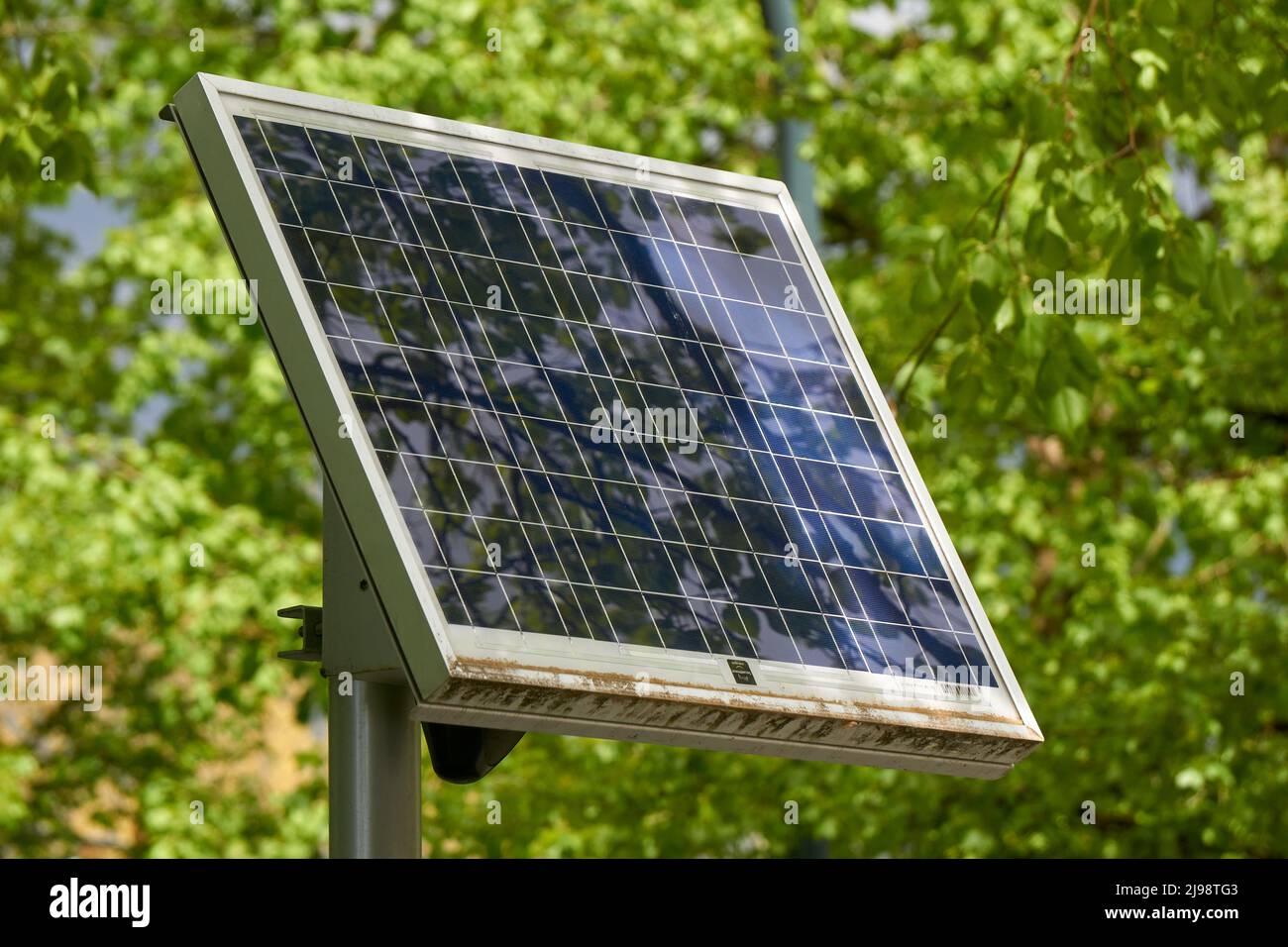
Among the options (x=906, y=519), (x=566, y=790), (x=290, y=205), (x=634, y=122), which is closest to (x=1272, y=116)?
(x=906, y=519)

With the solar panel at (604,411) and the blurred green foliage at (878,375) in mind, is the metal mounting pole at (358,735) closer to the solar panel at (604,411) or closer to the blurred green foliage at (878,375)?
the solar panel at (604,411)

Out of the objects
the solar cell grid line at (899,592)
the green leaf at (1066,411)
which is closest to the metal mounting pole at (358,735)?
the solar cell grid line at (899,592)

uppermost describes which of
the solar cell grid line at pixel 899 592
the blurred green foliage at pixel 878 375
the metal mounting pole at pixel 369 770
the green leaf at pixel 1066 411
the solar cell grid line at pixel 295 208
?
the blurred green foliage at pixel 878 375

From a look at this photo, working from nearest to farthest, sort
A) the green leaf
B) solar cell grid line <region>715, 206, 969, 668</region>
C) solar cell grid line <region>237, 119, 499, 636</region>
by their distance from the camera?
solar cell grid line <region>237, 119, 499, 636</region>
solar cell grid line <region>715, 206, 969, 668</region>
the green leaf

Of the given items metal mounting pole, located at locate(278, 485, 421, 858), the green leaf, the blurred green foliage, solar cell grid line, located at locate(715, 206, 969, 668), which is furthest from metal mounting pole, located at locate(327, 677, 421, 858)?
the blurred green foliage

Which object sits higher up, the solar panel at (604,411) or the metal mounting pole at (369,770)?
the solar panel at (604,411)

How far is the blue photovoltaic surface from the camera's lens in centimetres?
313

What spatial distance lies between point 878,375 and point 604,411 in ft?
21.6

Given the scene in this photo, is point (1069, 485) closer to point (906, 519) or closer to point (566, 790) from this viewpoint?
point (566, 790)

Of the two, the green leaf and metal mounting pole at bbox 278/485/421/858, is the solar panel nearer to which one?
metal mounting pole at bbox 278/485/421/858

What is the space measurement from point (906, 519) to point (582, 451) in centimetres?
77

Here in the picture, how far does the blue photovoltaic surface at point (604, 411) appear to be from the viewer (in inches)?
123

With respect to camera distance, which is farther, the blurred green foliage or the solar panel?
the blurred green foliage

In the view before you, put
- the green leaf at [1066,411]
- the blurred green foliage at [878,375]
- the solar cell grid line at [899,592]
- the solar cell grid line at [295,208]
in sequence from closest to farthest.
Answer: the solar cell grid line at [295,208]
the solar cell grid line at [899,592]
the green leaf at [1066,411]
the blurred green foliage at [878,375]
